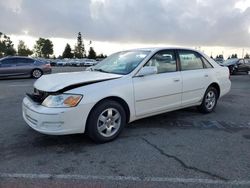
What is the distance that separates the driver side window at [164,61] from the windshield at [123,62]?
184mm

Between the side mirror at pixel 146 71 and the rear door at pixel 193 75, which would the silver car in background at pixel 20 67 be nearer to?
the rear door at pixel 193 75

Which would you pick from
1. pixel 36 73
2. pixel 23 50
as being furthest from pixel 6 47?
pixel 36 73

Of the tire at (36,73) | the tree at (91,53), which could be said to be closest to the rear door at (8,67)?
the tire at (36,73)

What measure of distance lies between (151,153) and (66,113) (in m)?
1.38

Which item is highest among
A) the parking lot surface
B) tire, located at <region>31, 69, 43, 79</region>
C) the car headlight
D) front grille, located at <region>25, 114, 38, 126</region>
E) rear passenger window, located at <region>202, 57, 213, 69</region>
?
rear passenger window, located at <region>202, 57, 213, 69</region>

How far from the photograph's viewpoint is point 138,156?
14.4 feet

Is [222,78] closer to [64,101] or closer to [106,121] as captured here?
[106,121]

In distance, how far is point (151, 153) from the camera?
14.8 ft

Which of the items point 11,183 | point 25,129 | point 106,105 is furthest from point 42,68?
point 11,183

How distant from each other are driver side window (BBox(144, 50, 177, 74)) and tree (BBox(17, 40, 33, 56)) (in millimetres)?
109327

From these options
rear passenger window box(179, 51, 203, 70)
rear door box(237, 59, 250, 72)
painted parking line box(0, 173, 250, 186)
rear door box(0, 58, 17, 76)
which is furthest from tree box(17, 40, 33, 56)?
painted parking line box(0, 173, 250, 186)

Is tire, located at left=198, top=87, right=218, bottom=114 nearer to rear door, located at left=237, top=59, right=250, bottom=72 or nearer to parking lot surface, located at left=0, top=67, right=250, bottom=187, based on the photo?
parking lot surface, located at left=0, top=67, right=250, bottom=187

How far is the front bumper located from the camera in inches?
177

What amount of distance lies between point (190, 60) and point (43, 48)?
116 meters
